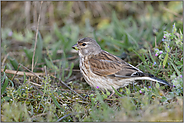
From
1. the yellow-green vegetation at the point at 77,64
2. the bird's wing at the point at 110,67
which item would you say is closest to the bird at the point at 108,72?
the bird's wing at the point at 110,67

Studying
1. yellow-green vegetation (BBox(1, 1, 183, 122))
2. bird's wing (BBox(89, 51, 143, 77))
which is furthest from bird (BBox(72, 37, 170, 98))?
yellow-green vegetation (BBox(1, 1, 183, 122))

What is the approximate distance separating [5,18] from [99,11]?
325 cm

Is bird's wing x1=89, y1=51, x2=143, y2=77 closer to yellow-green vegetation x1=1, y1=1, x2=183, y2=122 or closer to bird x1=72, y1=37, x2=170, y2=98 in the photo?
bird x1=72, y1=37, x2=170, y2=98

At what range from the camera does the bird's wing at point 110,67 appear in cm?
404

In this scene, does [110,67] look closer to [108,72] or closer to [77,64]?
[108,72]

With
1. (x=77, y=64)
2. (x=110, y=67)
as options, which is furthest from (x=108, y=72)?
(x=77, y=64)

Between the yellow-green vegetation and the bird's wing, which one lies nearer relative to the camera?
the yellow-green vegetation

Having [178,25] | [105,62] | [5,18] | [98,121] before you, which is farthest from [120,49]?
[5,18]

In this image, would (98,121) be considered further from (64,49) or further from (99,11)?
(99,11)

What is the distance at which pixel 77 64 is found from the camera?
5.22m

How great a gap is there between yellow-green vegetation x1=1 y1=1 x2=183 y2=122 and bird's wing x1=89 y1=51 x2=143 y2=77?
1.14 feet

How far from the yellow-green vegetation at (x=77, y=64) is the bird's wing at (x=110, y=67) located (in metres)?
0.35

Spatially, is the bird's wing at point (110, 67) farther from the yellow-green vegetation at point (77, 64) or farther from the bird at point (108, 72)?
the yellow-green vegetation at point (77, 64)

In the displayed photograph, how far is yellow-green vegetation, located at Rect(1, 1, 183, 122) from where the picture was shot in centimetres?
316
